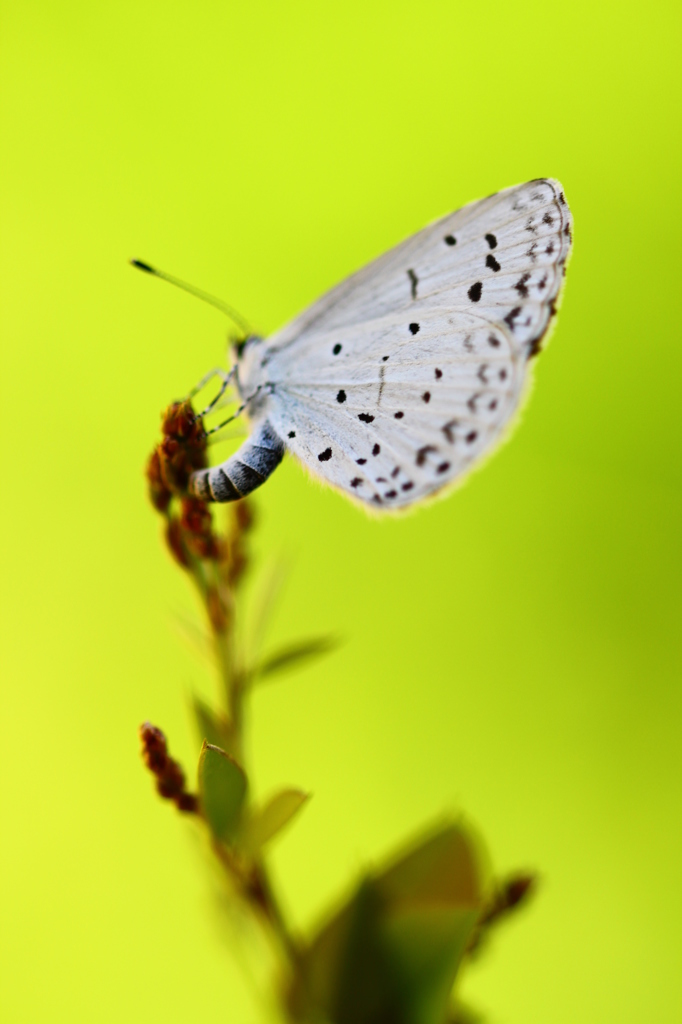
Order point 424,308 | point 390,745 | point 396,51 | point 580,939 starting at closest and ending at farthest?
point 424,308
point 580,939
point 390,745
point 396,51

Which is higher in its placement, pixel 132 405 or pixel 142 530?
pixel 132 405

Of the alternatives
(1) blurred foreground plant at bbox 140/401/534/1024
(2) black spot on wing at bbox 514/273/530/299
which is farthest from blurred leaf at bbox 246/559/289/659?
(2) black spot on wing at bbox 514/273/530/299

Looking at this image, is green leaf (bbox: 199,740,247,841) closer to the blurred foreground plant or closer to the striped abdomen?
the blurred foreground plant

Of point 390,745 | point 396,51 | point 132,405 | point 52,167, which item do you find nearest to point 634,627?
point 390,745

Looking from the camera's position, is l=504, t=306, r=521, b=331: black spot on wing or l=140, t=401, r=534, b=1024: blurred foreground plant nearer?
l=140, t=401, r=534, b=1024: blurred foreground plant

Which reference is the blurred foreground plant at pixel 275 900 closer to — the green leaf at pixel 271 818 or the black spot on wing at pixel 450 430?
the green leaf at pixel 271 818

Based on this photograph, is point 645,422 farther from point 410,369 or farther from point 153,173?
point 153,173

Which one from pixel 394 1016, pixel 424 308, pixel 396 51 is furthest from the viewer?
pixel 396 51
